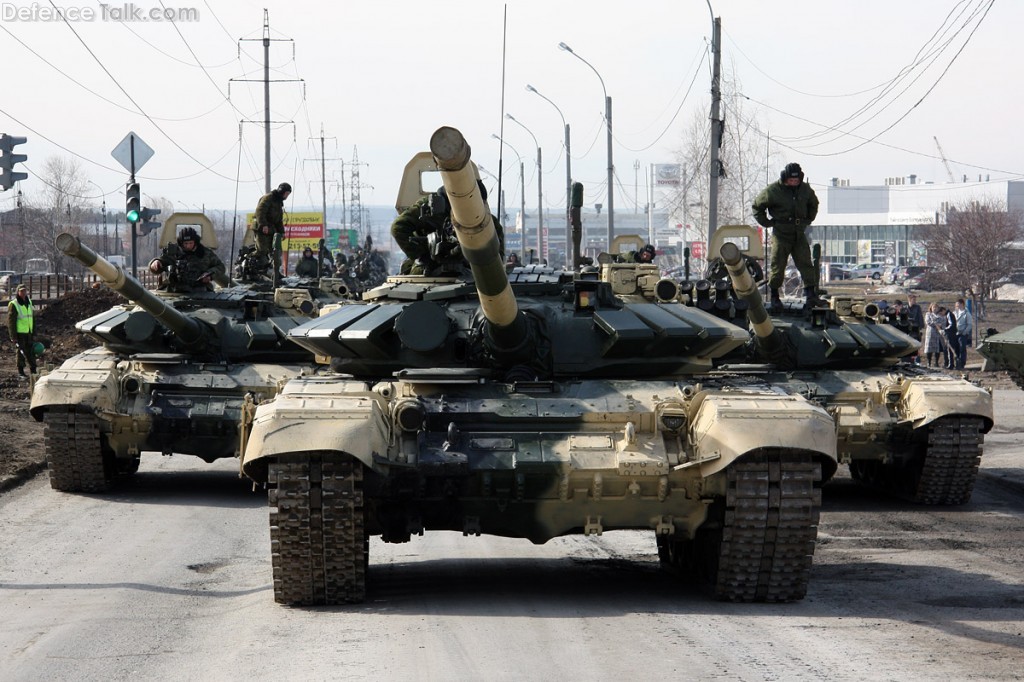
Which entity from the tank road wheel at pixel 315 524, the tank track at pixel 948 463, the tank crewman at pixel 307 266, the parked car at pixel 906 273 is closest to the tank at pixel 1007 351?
the tank track at pixel 948 463

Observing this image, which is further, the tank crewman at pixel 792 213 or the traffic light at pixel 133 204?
the traffic light at pixel 133 204

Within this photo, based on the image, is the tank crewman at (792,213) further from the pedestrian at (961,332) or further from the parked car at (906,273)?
the parked car at (906,273)

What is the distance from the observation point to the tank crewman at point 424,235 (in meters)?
12.5

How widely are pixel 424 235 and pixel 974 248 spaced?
122 feet

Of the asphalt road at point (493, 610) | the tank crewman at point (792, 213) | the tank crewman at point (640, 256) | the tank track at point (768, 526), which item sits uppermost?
the tank crewman at point (792, 213)

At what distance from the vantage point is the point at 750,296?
14.8 metres

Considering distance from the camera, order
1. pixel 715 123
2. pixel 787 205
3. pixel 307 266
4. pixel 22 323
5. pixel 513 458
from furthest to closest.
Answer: pixel 307 266 → pixel 22 323 → pixel 715 123 → pixel 787 205 → pixel 513 458

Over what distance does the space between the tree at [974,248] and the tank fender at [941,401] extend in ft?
95.0

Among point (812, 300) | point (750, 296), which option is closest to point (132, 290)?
point (750, 296)

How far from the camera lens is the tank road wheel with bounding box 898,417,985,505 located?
608 inches

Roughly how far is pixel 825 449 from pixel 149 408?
28.1 ft

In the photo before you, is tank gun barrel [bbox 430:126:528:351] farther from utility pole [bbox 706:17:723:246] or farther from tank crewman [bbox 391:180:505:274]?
utility pole [bbox 706:17:723:246]

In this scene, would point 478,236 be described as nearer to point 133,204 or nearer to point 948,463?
point 948,463

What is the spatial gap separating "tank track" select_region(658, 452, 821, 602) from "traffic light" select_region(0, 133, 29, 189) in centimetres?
1333
